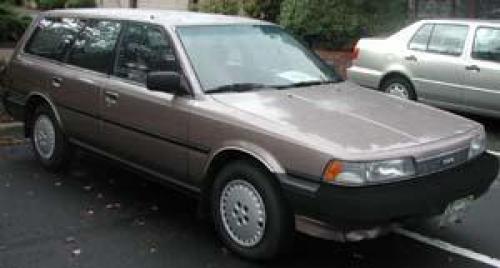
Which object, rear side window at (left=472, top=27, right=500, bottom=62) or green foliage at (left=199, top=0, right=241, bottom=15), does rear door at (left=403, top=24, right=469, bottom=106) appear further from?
green foliage at (left=199, top=0, right=241, bottom=15)

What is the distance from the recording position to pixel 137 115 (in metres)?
5.90

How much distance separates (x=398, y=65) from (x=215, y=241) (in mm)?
6372

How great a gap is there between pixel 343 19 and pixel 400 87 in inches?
276

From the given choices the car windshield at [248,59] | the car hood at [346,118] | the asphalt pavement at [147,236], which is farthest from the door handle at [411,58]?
the car hood at [346,118]

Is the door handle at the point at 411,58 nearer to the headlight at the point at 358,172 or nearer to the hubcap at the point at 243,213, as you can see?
the hubcap at the point at 243,213

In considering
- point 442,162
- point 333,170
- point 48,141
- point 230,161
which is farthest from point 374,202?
point 48,141

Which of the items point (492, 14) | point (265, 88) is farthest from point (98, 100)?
point (492, 14)

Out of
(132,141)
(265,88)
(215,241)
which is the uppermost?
(265,88)

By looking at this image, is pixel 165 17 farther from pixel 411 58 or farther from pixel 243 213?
pixel 411 58

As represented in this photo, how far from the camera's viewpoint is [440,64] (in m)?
10.4

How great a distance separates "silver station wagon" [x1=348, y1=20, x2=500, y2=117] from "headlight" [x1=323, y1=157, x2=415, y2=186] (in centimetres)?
572

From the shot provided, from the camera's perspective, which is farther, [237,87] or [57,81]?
[57,81]

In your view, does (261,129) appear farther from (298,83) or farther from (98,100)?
(98,100)

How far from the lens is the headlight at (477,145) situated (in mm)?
5228
